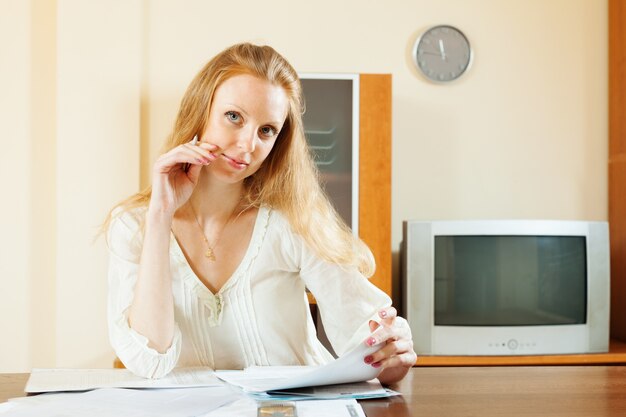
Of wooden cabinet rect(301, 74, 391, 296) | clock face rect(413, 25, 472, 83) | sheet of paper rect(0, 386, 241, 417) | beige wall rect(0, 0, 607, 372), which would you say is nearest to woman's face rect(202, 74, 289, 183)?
sheet of paper rect(0, 386, 241, 417)

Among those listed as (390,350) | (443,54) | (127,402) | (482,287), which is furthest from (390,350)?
(443,54)

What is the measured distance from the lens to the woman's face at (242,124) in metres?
1.55

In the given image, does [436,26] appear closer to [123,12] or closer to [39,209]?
[123,12]

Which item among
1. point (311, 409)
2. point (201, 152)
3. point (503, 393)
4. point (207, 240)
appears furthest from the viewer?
point (207, 240)

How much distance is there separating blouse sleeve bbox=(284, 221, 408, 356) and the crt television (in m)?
1.64

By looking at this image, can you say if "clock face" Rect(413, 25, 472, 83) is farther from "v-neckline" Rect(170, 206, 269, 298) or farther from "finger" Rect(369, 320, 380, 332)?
"finger" Rect(369, 320, 380, 332)

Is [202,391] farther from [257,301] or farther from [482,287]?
[482,287]

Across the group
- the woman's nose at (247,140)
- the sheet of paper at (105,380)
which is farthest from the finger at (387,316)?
Answer: the woman's nose at (247,140)

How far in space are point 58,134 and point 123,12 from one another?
592mm

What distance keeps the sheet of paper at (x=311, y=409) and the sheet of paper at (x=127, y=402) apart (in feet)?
0.06

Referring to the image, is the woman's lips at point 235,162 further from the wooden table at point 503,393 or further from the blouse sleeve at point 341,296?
the wooden table at point 503,393

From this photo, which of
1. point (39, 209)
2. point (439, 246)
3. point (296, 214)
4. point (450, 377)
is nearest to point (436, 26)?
point (439, 246)

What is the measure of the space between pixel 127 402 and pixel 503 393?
0.55 m

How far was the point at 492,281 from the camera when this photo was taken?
3232 millimetres
